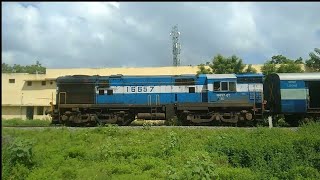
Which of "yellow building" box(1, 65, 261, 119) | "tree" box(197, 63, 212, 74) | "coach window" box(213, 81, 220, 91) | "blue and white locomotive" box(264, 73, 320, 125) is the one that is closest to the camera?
"blue and white locomotive" box(264, 73, 320, 125)

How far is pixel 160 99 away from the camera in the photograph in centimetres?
2106

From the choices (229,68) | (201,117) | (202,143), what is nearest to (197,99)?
(201,117)

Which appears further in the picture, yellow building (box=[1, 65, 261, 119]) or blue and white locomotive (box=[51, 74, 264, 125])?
yellow building (box=[1, 65, 261, 119])

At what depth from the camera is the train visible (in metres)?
20.0

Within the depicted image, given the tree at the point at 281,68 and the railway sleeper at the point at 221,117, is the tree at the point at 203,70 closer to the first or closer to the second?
the tree at the point at 281,68

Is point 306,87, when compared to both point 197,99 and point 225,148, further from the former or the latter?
point 225,148

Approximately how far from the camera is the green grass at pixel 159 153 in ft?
39.3

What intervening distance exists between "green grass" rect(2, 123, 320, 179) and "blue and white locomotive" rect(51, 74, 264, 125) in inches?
151

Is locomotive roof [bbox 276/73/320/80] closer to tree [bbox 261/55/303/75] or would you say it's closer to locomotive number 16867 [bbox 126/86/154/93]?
locomotive number 16867 [bbox 126/86/154/93]

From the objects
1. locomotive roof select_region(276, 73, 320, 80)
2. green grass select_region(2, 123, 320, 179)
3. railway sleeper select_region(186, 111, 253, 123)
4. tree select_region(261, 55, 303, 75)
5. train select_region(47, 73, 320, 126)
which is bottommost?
green grass select_region(2, 123, 320, 179)

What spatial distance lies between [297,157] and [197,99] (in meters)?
8.54


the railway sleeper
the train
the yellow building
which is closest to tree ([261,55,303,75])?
the train

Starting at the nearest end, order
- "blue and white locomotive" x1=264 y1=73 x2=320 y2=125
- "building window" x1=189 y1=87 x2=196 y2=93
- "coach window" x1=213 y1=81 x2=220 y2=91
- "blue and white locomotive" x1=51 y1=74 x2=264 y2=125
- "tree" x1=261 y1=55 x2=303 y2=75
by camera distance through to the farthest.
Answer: "blue and white locomotive" x1=264 y1=73 x2=320 y2=125 < "blue and white locomotive" x1=51 y1=74 x2=264 y2=125 < "coach window" x1=213 y1=81 x2=220 y2=91 < "building window" x1=189 y1=87 x2=196 y2=93 < "tree" x1=261 y1=55 x2=303 y2=75

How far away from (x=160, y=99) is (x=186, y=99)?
1.65m
